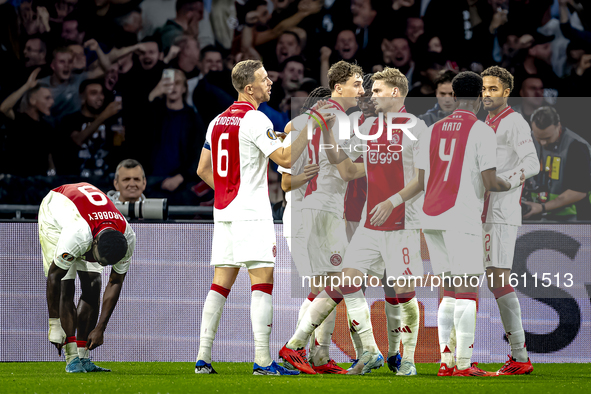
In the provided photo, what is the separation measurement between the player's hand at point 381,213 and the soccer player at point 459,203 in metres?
0.23

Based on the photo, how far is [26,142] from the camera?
321 inches

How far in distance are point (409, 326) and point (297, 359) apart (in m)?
0.78

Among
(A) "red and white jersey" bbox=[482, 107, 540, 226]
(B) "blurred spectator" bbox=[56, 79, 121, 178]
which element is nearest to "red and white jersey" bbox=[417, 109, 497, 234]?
(A) "red and white jersey" bbox=[482, 107, 540, 226]

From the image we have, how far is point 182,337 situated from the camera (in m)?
6.04

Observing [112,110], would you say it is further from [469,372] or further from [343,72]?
[469,372]

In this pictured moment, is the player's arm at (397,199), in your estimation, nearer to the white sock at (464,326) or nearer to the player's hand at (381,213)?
the player's hand at (381,213)

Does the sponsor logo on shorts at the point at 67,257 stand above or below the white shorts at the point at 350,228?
below

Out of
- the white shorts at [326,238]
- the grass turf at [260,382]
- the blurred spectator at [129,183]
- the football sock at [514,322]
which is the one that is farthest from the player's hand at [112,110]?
the football sock at [514,322]

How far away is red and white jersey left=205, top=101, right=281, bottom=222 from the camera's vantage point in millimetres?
4707

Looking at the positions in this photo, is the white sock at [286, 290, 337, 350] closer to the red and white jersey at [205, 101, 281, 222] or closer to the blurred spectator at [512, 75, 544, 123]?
the red and white jersey at [205, 101, 281, 222]

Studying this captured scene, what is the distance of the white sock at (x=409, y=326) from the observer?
4910mm

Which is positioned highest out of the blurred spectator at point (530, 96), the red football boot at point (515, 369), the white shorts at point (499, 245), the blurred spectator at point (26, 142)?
the blurred spectator at point (530, 96)

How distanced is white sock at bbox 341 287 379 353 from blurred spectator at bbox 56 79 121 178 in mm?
4108

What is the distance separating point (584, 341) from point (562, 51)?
4002 millimetres
